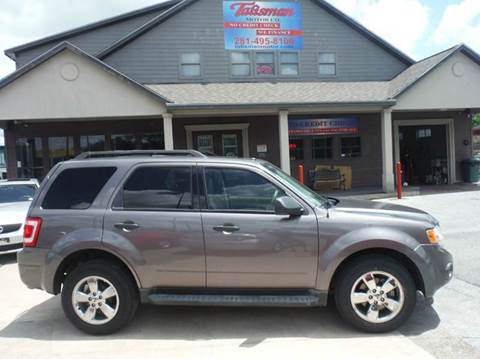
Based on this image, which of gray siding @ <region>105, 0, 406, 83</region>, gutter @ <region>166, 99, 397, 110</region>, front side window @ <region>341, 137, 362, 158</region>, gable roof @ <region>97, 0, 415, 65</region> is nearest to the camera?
gutter @ <region>166, 99, 397, 110</region>

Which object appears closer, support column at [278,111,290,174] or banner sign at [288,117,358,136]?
support column at [278,111,290,174]

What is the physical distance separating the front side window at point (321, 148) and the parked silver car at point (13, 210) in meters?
10.8

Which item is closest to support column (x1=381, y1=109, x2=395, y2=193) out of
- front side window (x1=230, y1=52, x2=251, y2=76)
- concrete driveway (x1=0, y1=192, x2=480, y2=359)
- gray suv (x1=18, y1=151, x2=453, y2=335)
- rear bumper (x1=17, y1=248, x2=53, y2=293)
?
front side window (x1=230, y1=52, x2=251, y2=76)

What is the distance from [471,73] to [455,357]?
13719 mm

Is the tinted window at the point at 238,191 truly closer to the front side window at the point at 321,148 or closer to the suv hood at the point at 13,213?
the suv hood at the point at 13,213

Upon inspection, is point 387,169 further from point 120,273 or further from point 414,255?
point 120,273

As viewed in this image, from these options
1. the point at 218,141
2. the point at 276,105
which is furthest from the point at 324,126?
the point at 218,141

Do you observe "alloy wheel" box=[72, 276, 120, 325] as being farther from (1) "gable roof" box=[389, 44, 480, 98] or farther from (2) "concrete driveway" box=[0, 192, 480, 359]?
(1) "gable roof" box=[389, 44, 480, 98]

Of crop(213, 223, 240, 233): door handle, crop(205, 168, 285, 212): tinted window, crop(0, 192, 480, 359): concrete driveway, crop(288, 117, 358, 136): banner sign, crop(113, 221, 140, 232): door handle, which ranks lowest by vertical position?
crop(0, 192, 480, 359): concrete driveway

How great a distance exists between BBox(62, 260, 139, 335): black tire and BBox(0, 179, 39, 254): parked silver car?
118 inches

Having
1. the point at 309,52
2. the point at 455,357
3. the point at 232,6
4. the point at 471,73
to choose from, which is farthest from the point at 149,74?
the point at 455,357

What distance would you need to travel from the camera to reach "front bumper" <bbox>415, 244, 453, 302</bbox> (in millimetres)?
3801

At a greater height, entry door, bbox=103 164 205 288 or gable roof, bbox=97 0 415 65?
gable roof, bbox=97 0 415 65

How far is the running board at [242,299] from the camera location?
380 centimetres
